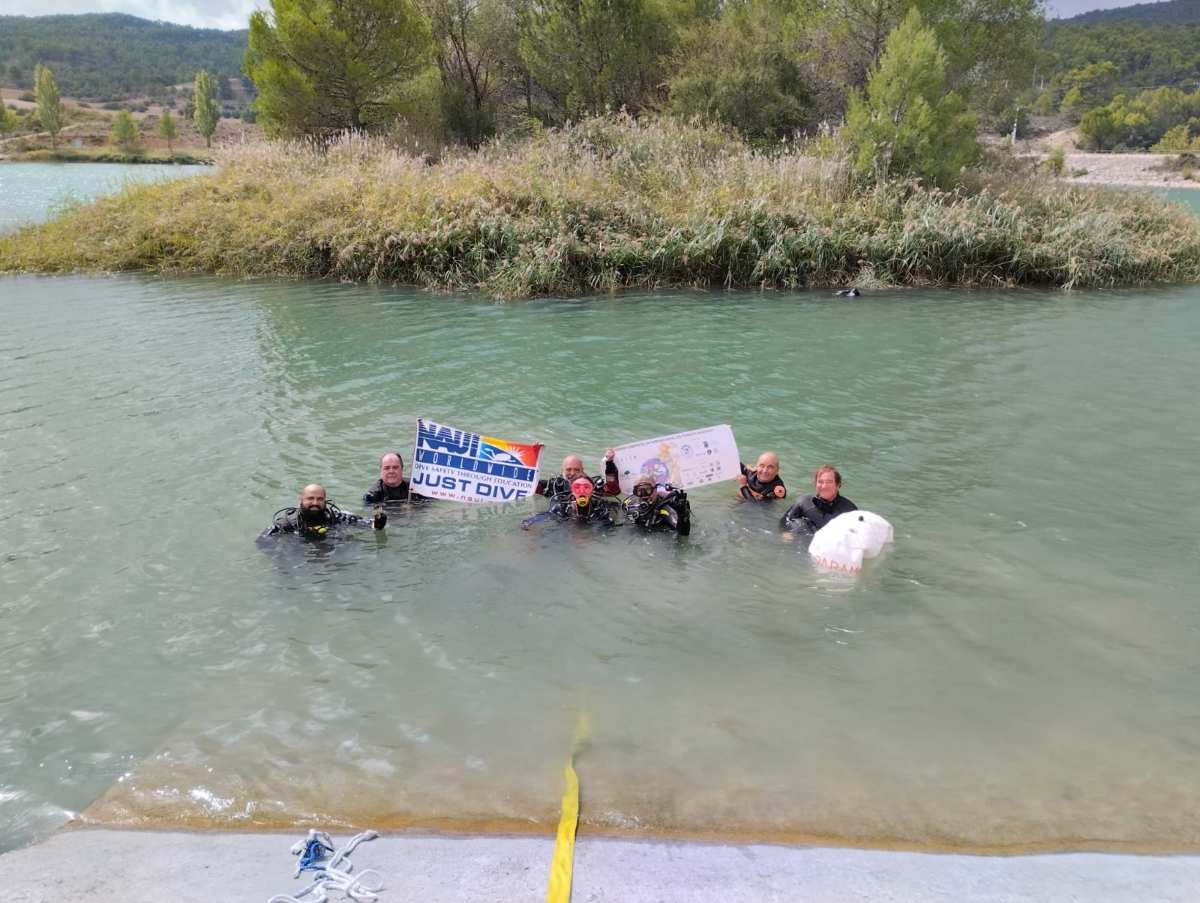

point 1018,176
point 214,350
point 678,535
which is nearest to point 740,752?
point 678,535

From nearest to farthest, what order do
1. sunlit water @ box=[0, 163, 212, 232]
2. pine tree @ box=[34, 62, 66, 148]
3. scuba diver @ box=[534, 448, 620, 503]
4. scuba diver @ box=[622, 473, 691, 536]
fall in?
scuba diver @ box=[622, 473, 691, 536], scuba diver @ box=[534, 448, 620, 503], sunlit water @ box=[0, 163, 212, 232], pine tree @ box=[34, 62, 66, 148]

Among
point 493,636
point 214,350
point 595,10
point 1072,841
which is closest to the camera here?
point 1072,841

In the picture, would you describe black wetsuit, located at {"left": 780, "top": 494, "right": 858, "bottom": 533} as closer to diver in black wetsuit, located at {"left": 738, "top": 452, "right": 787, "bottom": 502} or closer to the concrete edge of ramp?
diver in black wetsuit, located at {"left": 738, "top": 452, "right": 787, "bottom": 502}

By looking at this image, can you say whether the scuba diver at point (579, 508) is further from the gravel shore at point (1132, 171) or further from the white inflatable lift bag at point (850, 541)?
the gravel shore at point (1132, 171)

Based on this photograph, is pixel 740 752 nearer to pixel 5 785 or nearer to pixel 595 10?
pixel 5 785

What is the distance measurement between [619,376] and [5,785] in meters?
9.30

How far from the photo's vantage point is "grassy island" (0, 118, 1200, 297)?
1920 centimetres

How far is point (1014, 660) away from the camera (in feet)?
19.0

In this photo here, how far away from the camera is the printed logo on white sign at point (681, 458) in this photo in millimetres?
8352

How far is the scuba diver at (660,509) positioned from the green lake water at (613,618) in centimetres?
16

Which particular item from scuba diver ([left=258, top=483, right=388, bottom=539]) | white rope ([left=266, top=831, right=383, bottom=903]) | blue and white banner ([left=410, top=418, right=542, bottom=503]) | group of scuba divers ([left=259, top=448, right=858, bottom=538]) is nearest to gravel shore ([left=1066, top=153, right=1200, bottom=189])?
group of scuba divers ([left=259, top=448, right=858, bottom=538])

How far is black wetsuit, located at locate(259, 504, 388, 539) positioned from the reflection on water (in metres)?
0.19

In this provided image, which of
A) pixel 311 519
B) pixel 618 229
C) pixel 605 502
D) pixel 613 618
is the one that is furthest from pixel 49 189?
pixel 613 618

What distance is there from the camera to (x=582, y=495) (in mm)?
8000
